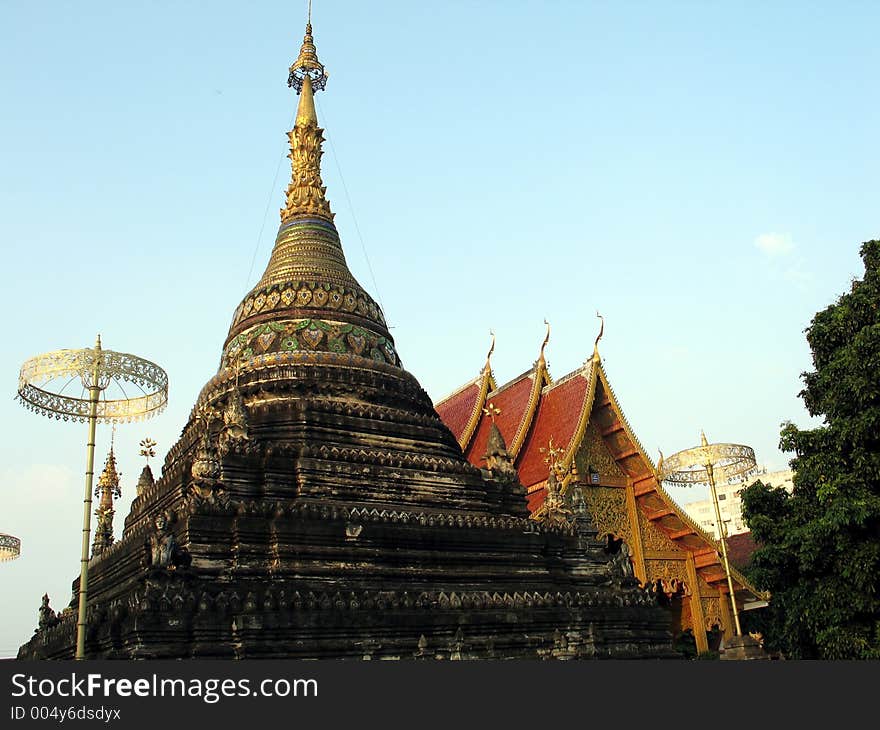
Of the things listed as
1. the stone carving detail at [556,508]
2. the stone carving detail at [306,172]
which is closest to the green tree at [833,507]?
the stone carving detail at [556,508]

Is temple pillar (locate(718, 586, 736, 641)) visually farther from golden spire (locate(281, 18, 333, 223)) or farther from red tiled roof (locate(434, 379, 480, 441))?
golden spire (locate(281, 18, 333, 223))

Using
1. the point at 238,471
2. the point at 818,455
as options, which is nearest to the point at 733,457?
the point at 818,455

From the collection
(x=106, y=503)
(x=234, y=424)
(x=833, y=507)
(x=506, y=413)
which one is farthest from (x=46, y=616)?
(x=833, y=507)

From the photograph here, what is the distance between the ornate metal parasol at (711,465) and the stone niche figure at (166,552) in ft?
38.1

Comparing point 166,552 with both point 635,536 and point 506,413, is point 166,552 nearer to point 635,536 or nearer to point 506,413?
point 635,536

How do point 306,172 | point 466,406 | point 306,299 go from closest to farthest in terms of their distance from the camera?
1. point 306,299
2. point 306,172
3. point 466,406

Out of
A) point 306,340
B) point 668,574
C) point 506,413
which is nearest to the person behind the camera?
point 306,340

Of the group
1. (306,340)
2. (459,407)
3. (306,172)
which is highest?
(306,172)

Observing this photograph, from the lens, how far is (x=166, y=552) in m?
13.3

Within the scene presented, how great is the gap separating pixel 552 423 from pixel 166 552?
15.6 m

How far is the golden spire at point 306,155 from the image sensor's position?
22.5 m

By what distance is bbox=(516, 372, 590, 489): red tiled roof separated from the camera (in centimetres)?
2553

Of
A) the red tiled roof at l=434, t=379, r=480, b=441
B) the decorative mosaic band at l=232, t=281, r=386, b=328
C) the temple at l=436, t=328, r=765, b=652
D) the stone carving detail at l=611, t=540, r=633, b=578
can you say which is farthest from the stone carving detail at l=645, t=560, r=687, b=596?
the decorative mosaic band at l=232, t=281, r=386, b=328

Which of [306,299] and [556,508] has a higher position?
[306,299]
